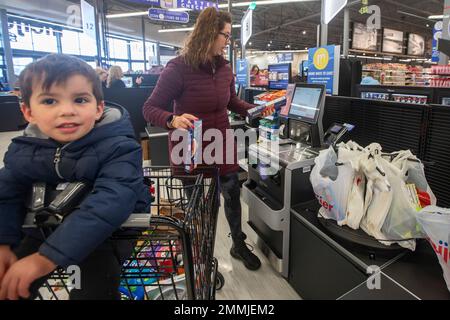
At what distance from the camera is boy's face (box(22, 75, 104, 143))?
0.83m

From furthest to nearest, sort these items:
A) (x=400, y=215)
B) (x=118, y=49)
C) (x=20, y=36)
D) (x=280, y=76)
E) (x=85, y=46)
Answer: (x=118, y=49) → (x=85, y=46) → (x=20, y=36) → (x=280, y=76) → (x=400, y=215)

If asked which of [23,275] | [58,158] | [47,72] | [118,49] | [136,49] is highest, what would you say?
[136,49]

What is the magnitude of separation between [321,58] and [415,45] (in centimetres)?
1148

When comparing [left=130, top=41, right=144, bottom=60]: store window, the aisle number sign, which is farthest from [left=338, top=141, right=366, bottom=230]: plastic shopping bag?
[left=130, top=41, right=144, bottom=60]: store window

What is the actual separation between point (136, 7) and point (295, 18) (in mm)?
7715

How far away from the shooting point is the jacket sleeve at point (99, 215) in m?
0.74

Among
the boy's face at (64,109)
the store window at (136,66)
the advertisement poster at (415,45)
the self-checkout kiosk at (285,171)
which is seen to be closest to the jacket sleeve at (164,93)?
the self-checkout kiosk at (285,171)

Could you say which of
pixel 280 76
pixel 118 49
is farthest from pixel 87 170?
pixel 118 49

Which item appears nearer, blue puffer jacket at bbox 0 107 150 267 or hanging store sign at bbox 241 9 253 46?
blue puffer jacket at bbox 0 107 150 267

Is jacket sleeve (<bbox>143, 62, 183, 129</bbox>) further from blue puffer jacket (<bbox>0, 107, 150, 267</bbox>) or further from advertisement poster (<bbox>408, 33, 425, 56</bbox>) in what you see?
advertisement poster (<bbox>408, 33, 425, 56</bbox>)

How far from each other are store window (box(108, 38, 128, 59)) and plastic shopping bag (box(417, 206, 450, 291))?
17.3 m

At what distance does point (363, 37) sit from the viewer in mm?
8477

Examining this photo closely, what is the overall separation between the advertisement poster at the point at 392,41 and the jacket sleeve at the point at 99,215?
38.2ft

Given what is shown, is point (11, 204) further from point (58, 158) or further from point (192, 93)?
point (192, 93)
